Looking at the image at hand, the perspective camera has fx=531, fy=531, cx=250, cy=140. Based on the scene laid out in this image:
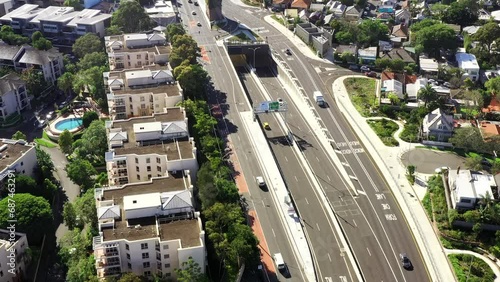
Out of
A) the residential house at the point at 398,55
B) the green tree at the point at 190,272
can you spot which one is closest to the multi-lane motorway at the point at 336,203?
the green tree at the point at 190,272

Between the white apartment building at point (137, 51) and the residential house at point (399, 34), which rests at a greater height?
the white apartment building at point (137, 51)

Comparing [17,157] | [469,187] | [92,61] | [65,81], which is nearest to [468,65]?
[469,187]

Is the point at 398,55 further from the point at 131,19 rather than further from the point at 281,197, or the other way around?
the point at 131,19

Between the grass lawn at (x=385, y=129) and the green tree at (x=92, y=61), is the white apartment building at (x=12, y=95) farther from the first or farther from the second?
the grass lawn at (x=385, y=129)

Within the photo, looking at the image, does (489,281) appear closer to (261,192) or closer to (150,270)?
(261,192)

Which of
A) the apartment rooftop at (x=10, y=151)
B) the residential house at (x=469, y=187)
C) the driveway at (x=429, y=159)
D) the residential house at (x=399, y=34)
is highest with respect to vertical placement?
the apartment rooftop at (x=10, y=151)

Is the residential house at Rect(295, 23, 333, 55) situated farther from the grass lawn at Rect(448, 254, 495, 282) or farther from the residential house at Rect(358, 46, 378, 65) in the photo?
the grass lawn at Rect(448, 254, 495, 282)
